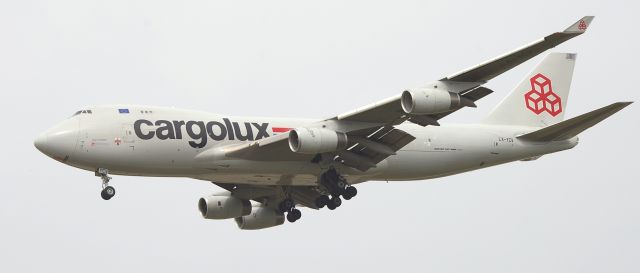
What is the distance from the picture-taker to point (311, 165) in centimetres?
5625

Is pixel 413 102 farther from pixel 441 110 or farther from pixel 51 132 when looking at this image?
pixel 51 132

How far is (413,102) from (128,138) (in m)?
11.7

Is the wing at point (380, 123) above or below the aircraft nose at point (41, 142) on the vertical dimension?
below

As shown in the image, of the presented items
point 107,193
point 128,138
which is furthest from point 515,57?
point 107,193

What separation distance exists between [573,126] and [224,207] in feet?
52.3

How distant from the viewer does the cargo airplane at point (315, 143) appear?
51.6 m

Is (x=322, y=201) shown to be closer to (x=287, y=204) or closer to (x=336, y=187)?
(x=336, y=187)

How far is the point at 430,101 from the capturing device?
4978cm

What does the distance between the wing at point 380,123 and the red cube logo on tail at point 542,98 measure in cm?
935

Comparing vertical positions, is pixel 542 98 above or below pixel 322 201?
above

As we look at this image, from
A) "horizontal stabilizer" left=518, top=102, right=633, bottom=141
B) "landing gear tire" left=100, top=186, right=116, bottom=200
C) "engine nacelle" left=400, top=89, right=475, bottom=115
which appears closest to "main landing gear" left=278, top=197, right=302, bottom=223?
"landing gear tire" left=100, top=186, right=116, bottom=200

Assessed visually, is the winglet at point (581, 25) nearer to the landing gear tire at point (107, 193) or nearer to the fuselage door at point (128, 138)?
the fuselage door at point (128, 138)

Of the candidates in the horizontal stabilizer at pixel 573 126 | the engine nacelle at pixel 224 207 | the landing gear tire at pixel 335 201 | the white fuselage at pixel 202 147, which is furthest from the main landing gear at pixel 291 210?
the horizontal stabilizer at pixel 573 126

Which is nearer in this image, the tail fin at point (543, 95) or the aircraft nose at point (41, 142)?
the aircraft nose at point (41, 142)
